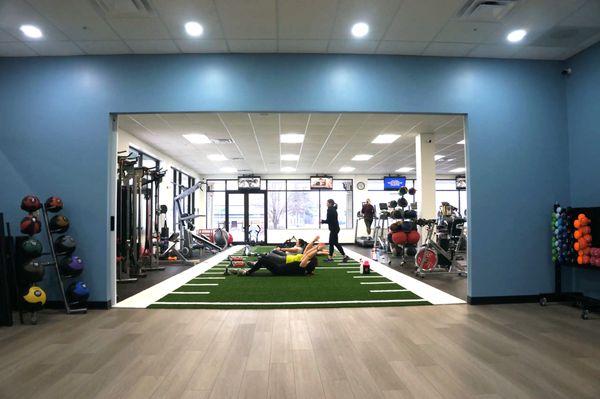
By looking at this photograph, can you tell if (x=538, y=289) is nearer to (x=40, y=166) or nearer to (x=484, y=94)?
(x=484, y=94)

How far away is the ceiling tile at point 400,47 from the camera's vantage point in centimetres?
432

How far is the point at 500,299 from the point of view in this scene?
14.8ft

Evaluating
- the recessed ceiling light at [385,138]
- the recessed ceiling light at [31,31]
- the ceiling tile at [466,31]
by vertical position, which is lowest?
the recessed ceiling light at [385,138]

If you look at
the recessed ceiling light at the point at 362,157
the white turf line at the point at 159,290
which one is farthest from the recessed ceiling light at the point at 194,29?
the recessed ceiling light at the point at 362,157

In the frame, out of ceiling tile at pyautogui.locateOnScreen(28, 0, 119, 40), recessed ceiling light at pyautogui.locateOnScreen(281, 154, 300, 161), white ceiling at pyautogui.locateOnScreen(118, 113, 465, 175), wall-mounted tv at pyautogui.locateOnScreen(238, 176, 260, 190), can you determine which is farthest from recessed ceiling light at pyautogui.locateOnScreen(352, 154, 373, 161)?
ceiling tile at pyautogui.locateOnScreen(28, 0, 119, 40)

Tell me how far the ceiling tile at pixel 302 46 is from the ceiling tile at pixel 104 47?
188cm

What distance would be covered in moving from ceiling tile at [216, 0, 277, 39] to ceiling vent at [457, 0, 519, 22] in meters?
1.91

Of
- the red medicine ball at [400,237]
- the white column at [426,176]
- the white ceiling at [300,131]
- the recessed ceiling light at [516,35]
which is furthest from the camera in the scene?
the white column at [426,176]

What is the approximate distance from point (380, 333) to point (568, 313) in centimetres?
237

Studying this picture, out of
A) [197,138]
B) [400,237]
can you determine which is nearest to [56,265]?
[197,138]

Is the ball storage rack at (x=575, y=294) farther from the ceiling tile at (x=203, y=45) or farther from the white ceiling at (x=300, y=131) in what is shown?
the ceiling tile at (x=203, y=45)

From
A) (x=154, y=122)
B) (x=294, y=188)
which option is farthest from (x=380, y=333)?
(x=294, y=188)

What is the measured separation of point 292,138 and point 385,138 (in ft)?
7.42

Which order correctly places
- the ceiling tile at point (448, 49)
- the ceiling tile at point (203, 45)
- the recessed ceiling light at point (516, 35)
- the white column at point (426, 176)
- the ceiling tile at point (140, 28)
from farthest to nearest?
the white column at point (426, 176) < the ceiling tile at point (448, 49) < the ceiling tile at point (203, 45) < the recessed ceiling light at point (516, 35) < the ceiling tile at point (140, 28)
